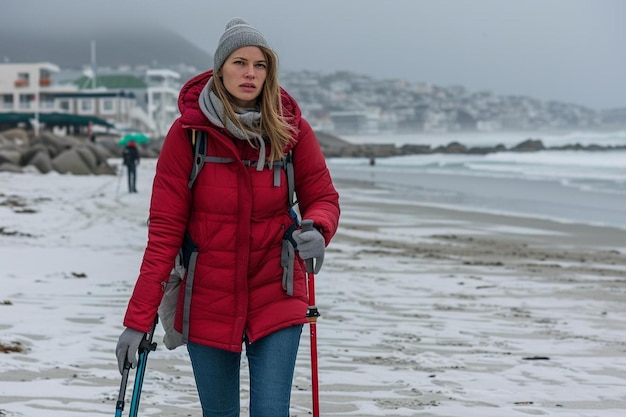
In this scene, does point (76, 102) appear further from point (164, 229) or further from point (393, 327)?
point (164, 229)

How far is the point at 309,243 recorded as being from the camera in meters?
3.18

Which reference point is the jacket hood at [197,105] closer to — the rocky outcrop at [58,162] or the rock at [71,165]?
the rocky outcrop at [58,162]

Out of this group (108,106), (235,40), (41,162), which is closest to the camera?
(235,40)

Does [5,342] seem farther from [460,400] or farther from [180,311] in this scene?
[180,311]

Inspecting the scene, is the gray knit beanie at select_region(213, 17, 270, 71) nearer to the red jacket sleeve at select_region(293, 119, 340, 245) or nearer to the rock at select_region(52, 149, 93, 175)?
the red jacket sleeve at select_region(293, 119, 340, 245)

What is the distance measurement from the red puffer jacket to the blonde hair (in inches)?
2.5

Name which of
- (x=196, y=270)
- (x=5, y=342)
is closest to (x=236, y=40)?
(x=196, y=270)

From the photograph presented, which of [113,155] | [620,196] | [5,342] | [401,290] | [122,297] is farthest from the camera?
[113,155]

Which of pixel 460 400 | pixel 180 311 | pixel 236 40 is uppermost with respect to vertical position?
pixel 236 40

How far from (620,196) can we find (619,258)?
1477 cm

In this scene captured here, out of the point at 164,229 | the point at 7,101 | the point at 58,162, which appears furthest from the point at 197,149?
the point at 7,101

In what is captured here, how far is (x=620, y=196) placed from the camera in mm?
27484

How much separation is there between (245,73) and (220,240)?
1.81 feet

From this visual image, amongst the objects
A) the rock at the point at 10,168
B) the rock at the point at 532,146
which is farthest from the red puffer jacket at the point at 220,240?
the rock at the point at 532,146
